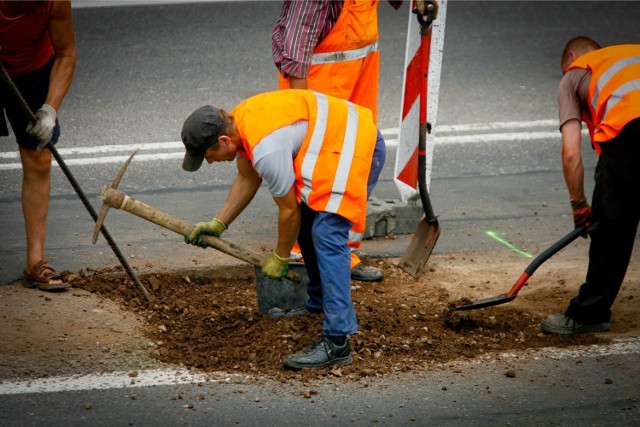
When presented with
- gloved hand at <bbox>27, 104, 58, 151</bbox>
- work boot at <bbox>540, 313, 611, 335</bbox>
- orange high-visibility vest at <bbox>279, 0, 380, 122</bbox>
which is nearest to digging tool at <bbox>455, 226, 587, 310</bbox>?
work boot at <bbox>540, 313, 611, 335</bbox>

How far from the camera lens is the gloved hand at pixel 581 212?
4926mm

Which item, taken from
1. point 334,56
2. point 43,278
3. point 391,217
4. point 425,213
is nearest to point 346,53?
point 334,56

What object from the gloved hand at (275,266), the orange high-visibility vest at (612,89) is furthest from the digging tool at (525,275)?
the gloved hand at (275,266)

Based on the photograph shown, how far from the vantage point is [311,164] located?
4480 millimetres

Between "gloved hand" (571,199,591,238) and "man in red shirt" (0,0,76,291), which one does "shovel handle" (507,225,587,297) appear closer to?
"gloved hand" (571,199,591,238)

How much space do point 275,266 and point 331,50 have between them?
160 centimetres

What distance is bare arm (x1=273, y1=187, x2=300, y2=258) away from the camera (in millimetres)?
4426

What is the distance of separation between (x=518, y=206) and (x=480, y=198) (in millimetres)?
288

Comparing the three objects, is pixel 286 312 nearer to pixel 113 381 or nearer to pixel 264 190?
pixel 113 381

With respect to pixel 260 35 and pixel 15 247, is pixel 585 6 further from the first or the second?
pixel 15 247

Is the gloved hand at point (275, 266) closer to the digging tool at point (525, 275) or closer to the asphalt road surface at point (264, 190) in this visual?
the asphalt road surface at point (264, 190)

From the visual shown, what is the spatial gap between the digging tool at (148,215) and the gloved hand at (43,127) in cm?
50

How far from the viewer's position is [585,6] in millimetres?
11352

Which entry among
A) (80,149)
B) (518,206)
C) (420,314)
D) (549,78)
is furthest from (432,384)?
(549,78)
